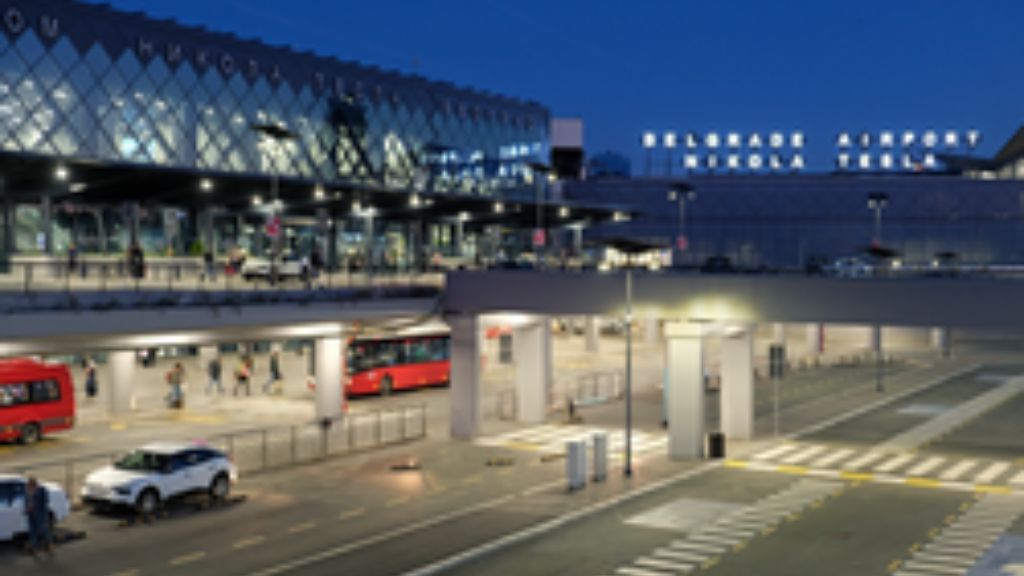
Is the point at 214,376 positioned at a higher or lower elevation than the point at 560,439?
higher

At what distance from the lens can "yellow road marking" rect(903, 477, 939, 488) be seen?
1347 inches

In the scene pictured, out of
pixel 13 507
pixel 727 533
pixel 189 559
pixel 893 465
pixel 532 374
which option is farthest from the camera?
pixel 532 374

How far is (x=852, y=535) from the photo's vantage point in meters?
27.4

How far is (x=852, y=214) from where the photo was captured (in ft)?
413

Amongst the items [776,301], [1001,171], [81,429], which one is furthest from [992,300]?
[1001,171]

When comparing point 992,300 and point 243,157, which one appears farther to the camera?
point 243,157

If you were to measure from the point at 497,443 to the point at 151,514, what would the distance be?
51.6ft

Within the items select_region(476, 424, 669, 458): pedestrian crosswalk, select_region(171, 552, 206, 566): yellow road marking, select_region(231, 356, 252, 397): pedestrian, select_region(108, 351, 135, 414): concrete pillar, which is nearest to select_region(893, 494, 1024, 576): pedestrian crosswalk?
select_region(476, 424, 669, 458): pedestrian crosswalk

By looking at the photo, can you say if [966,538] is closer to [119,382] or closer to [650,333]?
[119,382]

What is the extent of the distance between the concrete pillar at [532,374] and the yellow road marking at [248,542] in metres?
22.3

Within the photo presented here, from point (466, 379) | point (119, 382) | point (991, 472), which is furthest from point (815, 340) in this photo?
point (119, 382)

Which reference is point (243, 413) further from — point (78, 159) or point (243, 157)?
point (243, 157)

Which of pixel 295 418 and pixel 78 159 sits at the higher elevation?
pixel 78 159

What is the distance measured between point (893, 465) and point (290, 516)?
21.2m
